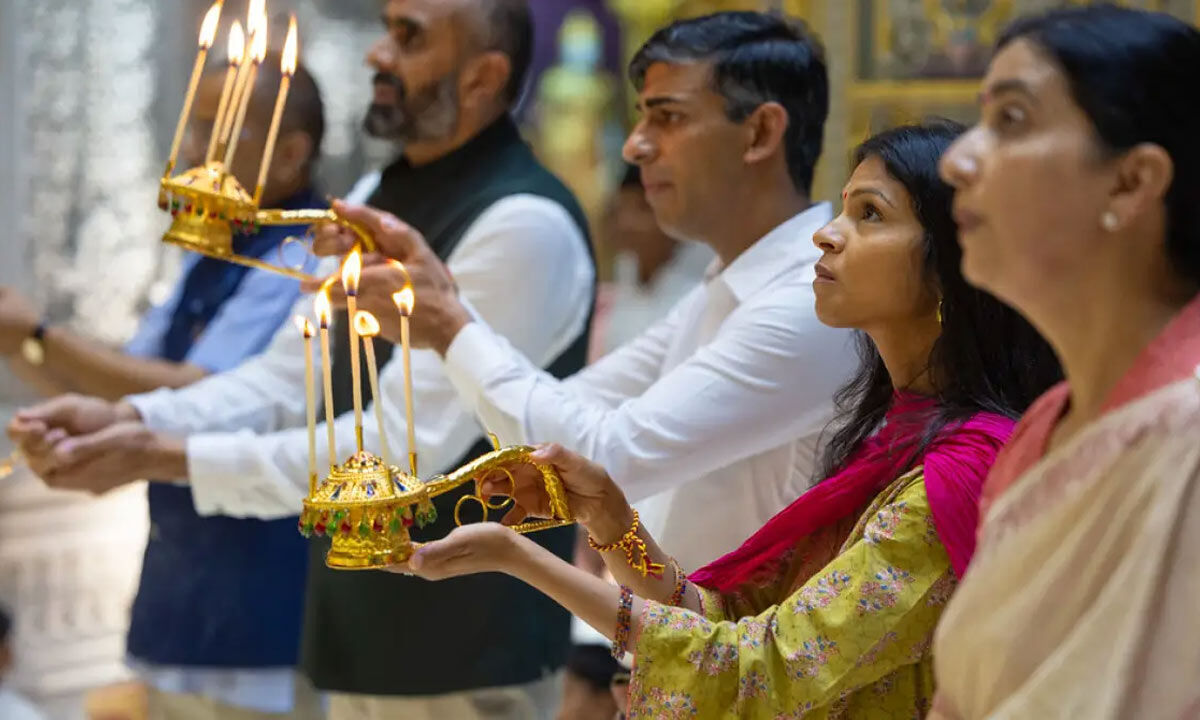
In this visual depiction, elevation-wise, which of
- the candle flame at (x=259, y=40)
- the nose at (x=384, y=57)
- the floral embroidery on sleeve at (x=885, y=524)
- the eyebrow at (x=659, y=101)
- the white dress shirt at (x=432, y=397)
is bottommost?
the white dress shirt at (x=432, y=397)

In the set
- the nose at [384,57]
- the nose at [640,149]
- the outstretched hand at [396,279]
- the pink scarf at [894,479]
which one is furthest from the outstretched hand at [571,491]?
the nose at [384,57]

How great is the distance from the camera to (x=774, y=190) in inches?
88.8

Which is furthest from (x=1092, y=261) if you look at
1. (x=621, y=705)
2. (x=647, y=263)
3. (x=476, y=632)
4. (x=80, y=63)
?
(x=647, y=263)

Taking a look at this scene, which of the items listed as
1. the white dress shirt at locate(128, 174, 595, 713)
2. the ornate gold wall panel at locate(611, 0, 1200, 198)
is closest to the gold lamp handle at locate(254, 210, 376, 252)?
the white dress shirt at locate(128, 174, 595, 713)

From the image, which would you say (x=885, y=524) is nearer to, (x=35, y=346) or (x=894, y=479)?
(x=894, y=479)

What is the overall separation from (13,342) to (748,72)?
157cm

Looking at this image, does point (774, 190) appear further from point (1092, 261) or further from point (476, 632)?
point (1092, 261)

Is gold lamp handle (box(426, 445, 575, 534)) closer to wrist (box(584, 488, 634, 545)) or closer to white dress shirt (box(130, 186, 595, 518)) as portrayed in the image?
wrist (box(584, 488, 634, 545))

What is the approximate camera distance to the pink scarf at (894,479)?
1.50 m

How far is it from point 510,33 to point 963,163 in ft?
5.89

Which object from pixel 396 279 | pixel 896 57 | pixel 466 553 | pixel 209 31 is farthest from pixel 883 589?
pixel 896 57

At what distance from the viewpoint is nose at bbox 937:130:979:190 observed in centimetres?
114

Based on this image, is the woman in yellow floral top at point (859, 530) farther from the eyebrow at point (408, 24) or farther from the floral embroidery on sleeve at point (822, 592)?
the eyebrow at point (408, 24)

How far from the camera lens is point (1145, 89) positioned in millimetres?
1117
